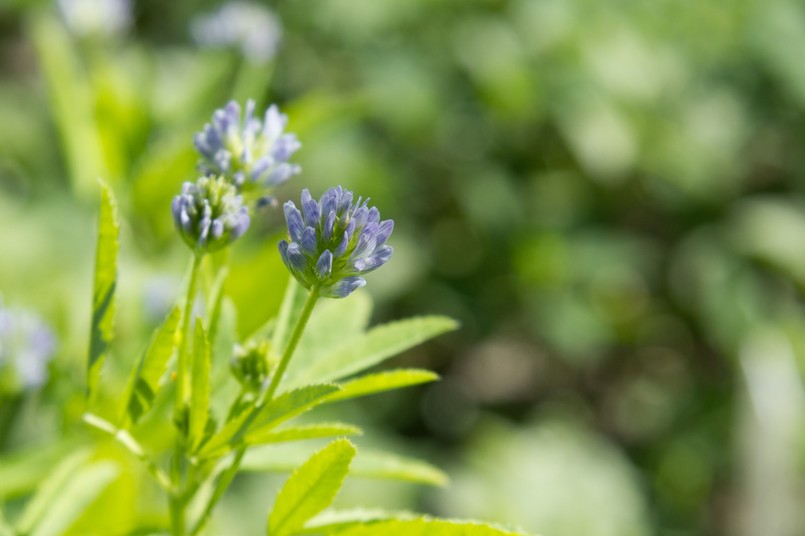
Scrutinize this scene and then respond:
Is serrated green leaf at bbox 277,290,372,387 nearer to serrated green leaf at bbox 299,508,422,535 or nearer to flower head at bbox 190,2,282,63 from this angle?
serrated green leaf at bbox 299,508,422,535

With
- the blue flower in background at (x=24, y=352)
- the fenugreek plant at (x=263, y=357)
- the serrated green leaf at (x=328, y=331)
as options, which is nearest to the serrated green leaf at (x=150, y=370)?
the fenugreek plant at (x=263, y=357)

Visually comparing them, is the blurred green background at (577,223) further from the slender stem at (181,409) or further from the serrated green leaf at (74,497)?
the slender stem at (181,409)

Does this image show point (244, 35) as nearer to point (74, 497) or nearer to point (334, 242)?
point (74, 497)

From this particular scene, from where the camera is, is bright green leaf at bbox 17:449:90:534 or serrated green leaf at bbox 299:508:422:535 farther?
bright green leaf at bbox 17:449:90:534

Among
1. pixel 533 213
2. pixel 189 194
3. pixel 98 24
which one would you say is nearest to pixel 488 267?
pixel 533 213

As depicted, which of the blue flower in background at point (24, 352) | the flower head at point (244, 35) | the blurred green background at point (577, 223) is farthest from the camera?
the blurred green background at point (577, 223)

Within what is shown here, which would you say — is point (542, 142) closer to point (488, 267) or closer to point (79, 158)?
point (488, 267)

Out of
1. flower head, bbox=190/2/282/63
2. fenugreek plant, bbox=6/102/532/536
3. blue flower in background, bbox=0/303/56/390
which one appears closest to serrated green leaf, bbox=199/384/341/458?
fenugreek plant, bbox=6/102/532/536
